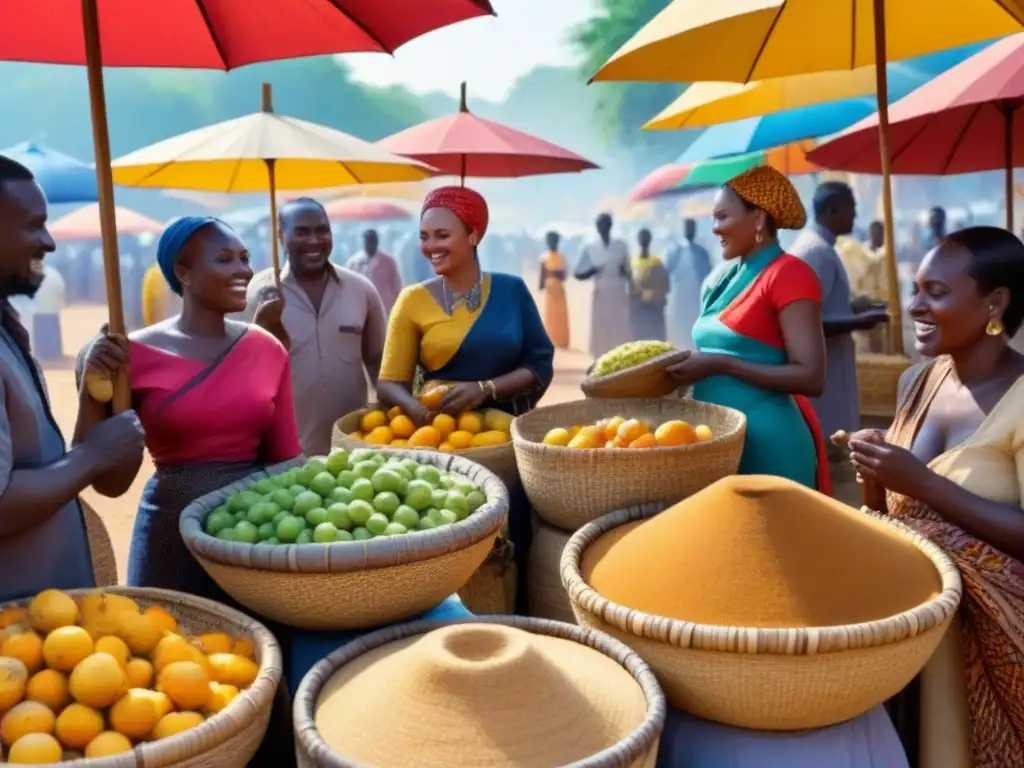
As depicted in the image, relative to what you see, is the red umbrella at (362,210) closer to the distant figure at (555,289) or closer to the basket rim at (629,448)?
the distant figure at (555,289)

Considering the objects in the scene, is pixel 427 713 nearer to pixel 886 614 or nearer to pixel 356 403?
pixel 886 614

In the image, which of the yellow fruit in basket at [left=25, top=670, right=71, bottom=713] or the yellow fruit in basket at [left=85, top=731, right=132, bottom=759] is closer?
the yellow fruit in basket at [left=85, top=731, right=132, bottom=759]

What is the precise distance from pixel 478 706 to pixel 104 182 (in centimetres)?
135

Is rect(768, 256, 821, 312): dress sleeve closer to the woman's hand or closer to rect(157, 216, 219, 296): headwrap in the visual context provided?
the woman's hand

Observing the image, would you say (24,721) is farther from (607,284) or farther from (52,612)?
(607,284)

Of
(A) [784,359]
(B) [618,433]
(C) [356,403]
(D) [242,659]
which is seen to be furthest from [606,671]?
(C) [356,403]

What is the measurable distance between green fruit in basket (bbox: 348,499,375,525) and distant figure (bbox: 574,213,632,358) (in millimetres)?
9200

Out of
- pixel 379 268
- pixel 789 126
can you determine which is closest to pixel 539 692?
pixel 789 126

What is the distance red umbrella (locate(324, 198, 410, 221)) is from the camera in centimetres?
1445

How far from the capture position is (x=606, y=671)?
1475 millimetres

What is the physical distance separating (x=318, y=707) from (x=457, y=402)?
1.62m

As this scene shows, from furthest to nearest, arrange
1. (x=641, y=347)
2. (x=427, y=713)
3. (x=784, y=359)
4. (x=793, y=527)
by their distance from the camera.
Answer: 1. (x=641, y=347)
2. (x=784, y=359)
3. (x=793, y=527)
4. (x=427, y=713)

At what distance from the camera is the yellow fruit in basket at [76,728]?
51.6 inches

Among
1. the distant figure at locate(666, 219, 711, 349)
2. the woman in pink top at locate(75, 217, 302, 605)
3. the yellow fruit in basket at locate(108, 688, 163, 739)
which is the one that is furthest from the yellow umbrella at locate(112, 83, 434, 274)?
the distant figure at locate(666, 219, 711, 349)
